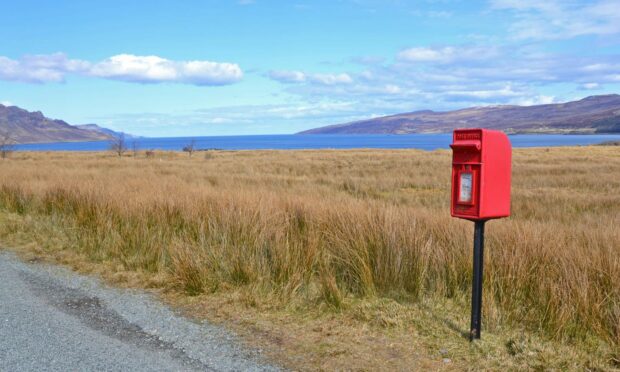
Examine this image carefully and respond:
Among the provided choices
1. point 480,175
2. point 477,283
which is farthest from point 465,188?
point 477,283

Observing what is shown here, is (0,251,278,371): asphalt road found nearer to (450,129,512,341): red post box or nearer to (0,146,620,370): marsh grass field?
(0,146,620,370): marsh grass field

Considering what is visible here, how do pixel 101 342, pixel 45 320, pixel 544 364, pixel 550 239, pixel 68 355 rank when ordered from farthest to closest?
pixel 550 239
pixel 45 320
pixel 101 342
pixel 68 355
pixel 544 364

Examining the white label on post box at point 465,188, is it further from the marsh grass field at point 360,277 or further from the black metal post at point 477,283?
the marsh grass field at point 360,277

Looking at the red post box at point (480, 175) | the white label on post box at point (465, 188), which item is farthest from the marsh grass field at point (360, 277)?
the white label on post box at point (465, 188)

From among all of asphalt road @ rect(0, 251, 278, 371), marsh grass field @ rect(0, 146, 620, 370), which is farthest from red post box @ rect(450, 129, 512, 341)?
asphalt road @ rect(0, 251, 278, 371)

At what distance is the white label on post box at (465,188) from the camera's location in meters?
3.85

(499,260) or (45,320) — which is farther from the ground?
(499,260)

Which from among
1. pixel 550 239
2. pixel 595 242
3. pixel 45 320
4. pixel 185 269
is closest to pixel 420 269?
pixel 550 239

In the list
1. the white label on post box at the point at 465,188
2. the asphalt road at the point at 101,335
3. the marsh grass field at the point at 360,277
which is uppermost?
the white label on post box at the point at 465,188

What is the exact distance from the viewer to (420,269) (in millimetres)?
5457

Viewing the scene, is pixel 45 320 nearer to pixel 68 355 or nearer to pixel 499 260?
pixel 68 355

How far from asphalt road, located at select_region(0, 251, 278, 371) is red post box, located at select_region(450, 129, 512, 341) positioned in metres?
1.80

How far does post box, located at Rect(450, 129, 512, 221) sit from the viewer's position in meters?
3.77

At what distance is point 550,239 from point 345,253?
223 cm
